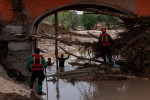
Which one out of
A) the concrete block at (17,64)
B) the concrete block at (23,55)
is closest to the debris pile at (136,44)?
the concrete block at (23,55)

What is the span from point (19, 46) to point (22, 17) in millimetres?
1212

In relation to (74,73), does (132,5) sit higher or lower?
higher

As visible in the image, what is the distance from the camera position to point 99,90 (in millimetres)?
7637

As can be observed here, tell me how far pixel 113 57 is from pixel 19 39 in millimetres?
4425

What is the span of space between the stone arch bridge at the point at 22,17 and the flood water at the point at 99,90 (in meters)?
1.75

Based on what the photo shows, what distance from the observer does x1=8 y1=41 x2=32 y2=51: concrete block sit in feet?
27.7

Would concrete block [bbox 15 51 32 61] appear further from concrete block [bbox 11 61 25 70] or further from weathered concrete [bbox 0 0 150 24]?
weathered concrete [bbox 0 0 150 24]

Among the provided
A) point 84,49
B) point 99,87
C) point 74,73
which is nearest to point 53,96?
point 99,87

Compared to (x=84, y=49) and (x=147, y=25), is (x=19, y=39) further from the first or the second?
(x=147, y=25)

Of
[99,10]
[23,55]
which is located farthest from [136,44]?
[23,55]

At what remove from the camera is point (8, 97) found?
4898 mm

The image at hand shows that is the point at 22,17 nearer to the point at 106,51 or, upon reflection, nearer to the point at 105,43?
the point at 105,43

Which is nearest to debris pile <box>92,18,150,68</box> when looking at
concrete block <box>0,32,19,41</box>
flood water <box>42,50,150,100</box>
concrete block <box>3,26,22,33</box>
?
flood water <box>42,50,150,100</box>

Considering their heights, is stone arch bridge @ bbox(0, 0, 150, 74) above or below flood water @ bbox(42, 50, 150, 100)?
above
